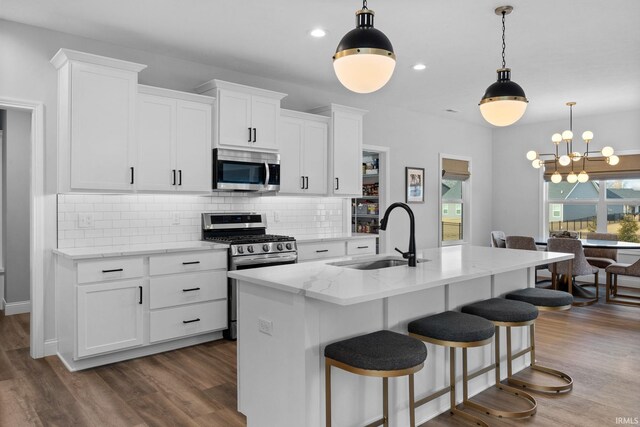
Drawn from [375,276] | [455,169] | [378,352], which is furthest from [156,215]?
[455,169]

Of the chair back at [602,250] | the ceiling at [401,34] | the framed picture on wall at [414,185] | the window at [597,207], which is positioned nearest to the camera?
the ceiling at [401,34]

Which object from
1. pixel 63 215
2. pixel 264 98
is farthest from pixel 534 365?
pixel 63 215

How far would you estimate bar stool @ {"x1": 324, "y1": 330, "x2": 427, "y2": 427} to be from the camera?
6.42ft

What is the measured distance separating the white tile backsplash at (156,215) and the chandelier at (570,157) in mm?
3390

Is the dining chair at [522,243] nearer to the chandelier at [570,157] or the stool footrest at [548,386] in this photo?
the chandelier at [570,157]

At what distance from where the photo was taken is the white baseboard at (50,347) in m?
3.75

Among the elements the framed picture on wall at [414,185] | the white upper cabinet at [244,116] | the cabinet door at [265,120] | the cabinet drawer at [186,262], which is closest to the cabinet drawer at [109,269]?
the cabinet drawer at [186,262]

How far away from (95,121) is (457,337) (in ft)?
10.3

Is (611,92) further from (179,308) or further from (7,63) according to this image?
(7,63)

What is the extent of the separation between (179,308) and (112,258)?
0.70 m

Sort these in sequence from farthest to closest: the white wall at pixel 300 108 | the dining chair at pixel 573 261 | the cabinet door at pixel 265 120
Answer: the dining chair at pixel 573 261
the cabinet door at pixel 265 120
the white wall at pixel 300 108

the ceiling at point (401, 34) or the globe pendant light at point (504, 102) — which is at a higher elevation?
the ceiling at point (401, 34)

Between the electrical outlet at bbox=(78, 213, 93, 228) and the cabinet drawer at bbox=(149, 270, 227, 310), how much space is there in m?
0.81

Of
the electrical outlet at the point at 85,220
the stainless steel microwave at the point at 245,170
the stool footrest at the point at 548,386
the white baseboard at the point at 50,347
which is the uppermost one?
the stainless steel microwave at the point at 245,170
